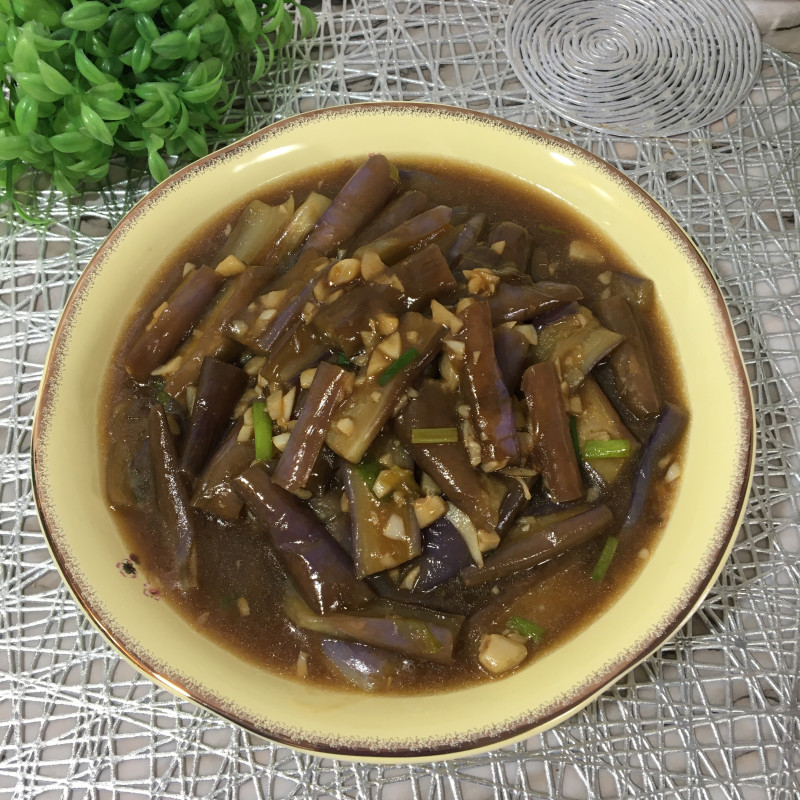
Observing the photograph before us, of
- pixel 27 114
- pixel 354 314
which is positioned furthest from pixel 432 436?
pixel 27 114

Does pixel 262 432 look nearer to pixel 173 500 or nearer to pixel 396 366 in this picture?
pixel 173 500

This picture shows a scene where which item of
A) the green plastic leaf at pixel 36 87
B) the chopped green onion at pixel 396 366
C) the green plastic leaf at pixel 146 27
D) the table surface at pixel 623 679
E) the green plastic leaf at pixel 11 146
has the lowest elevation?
the table surface at pixel 623 679

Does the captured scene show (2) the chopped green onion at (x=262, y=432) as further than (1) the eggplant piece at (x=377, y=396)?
Yes

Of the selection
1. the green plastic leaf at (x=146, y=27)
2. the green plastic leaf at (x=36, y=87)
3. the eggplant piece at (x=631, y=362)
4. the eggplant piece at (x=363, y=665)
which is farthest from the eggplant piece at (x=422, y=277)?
the green plastic leaf at (x=36, y=87)

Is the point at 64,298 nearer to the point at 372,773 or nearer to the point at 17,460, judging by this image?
the point at 17,460

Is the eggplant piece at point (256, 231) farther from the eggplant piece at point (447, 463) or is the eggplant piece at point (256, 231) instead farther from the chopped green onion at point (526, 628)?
the chopped green onion at point (526, 628)

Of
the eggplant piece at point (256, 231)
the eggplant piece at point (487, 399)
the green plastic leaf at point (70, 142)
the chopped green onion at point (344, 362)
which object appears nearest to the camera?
the eggplant piece at point (487, 399)
